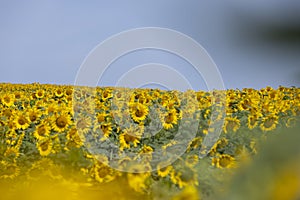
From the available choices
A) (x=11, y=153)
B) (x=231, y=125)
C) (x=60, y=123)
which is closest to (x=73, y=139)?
(x=11, y=153)

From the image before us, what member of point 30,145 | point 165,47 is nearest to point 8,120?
point 30,145

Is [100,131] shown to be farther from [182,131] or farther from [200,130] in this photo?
[200,130]

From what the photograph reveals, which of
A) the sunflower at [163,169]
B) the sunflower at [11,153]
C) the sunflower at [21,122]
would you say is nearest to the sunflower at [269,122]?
the sunflower at [21,122]

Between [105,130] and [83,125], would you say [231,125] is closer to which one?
[105,130]

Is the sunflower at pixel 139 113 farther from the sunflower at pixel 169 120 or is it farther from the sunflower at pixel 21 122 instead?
the sunflower at pixel 21 122

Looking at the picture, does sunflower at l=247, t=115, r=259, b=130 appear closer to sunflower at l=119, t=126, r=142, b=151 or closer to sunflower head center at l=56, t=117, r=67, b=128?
sunflower at l=119, t=126, r=142, b=151
